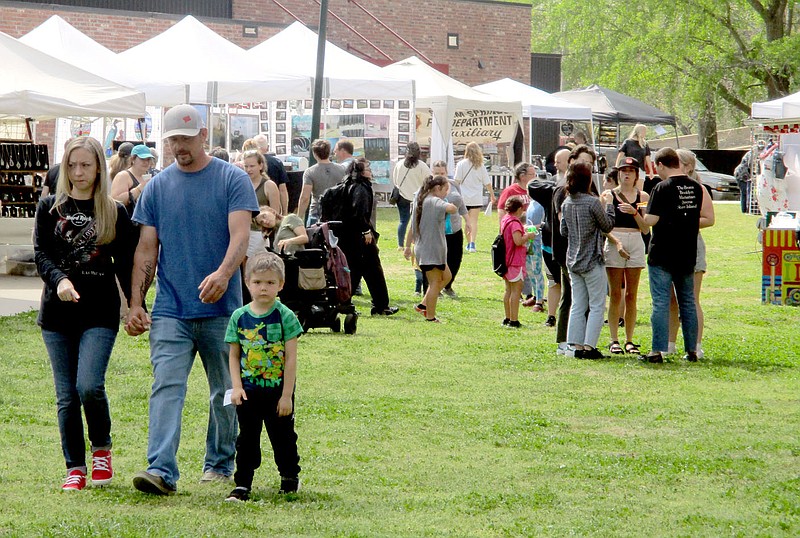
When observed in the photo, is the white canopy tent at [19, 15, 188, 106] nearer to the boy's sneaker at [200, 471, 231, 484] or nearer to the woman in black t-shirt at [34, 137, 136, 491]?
the woman in black t-shirt at [34, 137, 136, 491]

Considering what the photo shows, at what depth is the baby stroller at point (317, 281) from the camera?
1172 centimetres

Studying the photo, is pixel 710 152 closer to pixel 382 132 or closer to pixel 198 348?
pixel 382 132

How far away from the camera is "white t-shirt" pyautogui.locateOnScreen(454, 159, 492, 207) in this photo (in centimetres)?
2062

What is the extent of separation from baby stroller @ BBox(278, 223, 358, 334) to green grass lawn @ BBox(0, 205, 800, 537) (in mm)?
284

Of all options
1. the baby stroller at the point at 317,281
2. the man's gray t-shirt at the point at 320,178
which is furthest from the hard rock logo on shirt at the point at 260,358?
the man's gray t-shirt at the point at 320,178

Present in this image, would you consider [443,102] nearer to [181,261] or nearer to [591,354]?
[591,354]

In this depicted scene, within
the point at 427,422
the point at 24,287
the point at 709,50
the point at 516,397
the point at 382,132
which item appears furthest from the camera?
the point at 709,50

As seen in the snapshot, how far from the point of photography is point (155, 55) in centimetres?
2339

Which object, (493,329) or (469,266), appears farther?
(469,266)

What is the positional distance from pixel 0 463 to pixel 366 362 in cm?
436

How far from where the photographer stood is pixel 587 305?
10.9m

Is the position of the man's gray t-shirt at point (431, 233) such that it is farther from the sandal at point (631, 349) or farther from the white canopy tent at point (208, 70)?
the white canopy tent at point (208, 70)

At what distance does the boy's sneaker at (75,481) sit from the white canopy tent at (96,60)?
16.6 meters

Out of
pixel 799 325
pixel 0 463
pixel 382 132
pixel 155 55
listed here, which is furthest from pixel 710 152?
pixel 0 463
